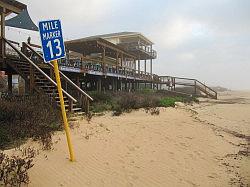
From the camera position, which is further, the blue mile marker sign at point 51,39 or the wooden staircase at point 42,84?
the wooden staircase at point 42,84

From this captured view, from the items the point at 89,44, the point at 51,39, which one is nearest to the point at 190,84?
the point at 89,44

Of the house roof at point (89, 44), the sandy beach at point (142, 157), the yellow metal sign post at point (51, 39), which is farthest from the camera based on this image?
the house roof at point (89, 44)

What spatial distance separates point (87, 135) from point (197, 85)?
28.6 meters

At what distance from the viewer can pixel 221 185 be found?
20.6ft

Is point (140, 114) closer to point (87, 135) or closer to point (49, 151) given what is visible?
point (87, 135)

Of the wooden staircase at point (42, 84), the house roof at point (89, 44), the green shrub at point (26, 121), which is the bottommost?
the green shrub at point (26, 121)

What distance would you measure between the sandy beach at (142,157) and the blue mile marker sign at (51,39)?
96.1 inches

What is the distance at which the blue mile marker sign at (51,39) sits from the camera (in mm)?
5977

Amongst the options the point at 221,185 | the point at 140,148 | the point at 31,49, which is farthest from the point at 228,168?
the point at 31,49

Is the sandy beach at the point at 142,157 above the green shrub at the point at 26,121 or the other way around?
the other way around

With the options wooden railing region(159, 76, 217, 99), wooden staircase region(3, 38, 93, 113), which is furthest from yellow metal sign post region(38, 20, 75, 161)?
wooden railing region(159, 76, 217, 99)

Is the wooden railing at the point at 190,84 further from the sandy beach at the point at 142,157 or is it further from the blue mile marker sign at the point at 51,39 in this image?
the blue mile marker sign at the point at 51,39

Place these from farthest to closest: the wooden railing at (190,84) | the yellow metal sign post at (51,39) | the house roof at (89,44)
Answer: the wooden railing at (190,84) < the house roof at (89,44) < the yellow metal sign post at (51,39)

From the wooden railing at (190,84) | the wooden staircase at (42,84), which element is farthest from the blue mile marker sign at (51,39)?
the wooden railing at (190,84)
